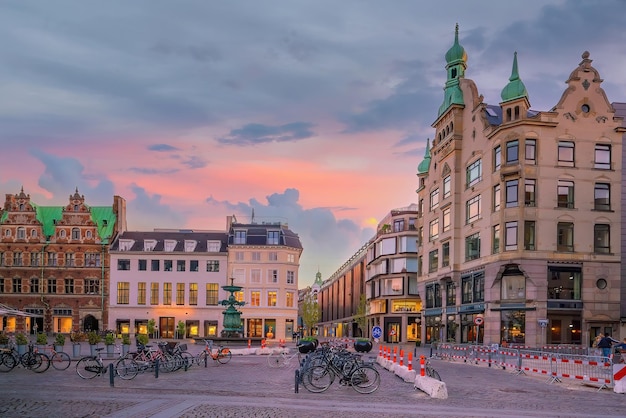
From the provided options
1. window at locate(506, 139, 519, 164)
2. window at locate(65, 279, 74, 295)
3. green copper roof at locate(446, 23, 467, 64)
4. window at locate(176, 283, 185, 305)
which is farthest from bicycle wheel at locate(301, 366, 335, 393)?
window at locate(65, 279, 74, 295)

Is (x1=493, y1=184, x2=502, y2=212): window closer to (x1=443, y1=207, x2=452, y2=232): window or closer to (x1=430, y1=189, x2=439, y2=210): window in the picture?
(x1=443, y1=207, x2=452, y2=232): window

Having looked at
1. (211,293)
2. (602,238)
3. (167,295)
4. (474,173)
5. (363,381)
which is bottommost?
(167,295)

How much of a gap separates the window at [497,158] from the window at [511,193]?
1679 mm

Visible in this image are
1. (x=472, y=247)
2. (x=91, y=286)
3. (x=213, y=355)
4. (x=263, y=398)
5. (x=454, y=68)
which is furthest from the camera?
(x=91, y=286)

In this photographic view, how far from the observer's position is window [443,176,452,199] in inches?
2495

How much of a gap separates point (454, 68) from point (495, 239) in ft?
73.9

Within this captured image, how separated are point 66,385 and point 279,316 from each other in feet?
217

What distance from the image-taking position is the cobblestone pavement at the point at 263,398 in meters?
16.1

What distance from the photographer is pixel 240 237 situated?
8775 centimetres

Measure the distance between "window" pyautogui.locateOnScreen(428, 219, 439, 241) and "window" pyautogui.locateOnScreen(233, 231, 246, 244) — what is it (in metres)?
26.7

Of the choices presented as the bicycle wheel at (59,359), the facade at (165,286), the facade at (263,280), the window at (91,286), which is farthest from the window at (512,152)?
the window at (91,286)

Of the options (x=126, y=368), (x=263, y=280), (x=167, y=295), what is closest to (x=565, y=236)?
(x=126, y=368)

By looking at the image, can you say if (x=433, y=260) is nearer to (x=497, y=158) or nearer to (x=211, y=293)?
(x=497, y=158)

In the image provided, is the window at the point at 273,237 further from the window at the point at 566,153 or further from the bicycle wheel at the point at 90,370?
the bicycle wheel at the point at 90,370
